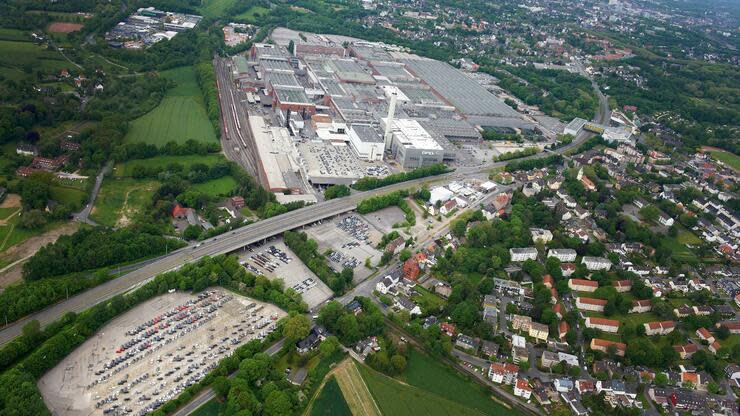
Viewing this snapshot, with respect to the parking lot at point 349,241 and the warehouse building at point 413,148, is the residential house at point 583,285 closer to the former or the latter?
the parking lot at point 349,241

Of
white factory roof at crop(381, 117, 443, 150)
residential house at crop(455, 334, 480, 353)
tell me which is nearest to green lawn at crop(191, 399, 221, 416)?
residential house at crop(455, 334, 480, 353)

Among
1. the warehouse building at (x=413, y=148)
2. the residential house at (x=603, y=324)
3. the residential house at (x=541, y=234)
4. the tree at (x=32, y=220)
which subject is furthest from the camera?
the warehouse building at (x=413, y=148)

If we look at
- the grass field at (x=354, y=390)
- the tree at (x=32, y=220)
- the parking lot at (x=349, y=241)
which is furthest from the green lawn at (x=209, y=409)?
the tree at (x=32, y=220)

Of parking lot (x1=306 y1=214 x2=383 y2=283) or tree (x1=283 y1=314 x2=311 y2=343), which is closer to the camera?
tree (x1=283 y1=314 x2=311 y2=343)

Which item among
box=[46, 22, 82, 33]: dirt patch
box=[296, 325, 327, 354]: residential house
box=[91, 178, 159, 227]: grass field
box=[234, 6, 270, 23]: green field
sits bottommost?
box=[234, 6, 270, 23]: green field

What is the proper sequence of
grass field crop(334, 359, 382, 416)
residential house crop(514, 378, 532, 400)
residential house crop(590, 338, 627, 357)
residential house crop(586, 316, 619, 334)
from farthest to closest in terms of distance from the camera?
residential house crop(586, 316, 619, 334), residential house crop(590, 338, 627, 357), residential house crop(514, 378, 532, 400), grass field crop(334, 359, 382, 416)

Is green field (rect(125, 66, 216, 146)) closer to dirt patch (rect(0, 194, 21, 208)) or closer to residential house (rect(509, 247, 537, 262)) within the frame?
dirt patch (rect(0, 194, 21, 208))
